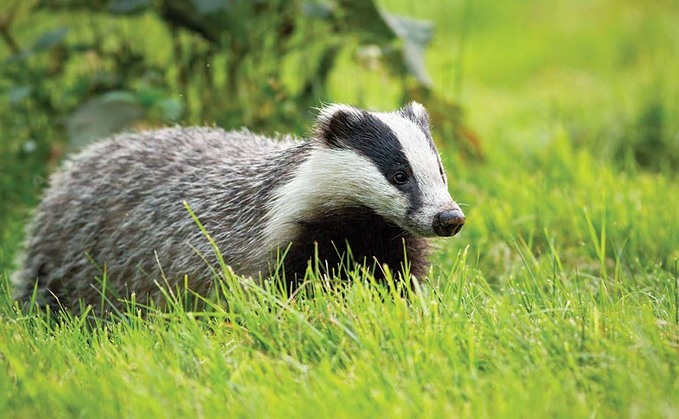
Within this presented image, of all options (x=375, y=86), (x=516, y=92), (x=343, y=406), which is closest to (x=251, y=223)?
(x=343, y=406)

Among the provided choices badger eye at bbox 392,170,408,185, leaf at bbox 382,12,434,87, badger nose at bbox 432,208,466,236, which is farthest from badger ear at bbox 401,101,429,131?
leaf at bbox 382,12,434,87

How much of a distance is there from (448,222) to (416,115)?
2.55ft

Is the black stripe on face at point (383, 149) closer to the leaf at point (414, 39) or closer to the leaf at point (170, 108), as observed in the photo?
the leaf at point (414, 39)

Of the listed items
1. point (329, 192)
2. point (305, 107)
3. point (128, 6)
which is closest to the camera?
point (329, 192)

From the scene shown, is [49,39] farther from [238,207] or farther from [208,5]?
[238,207]

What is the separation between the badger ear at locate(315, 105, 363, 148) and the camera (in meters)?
4.59

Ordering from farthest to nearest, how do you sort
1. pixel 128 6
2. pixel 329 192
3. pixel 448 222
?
pixel 128 6 < pixel 329 192 < pixel 448 222

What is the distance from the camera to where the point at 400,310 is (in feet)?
11.8

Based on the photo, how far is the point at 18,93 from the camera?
262 inches

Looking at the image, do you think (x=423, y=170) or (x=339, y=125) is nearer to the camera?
(x=423, y=170)

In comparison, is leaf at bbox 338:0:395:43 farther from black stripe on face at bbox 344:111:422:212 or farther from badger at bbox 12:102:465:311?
black stripe on face at bbox 344:111:422:212

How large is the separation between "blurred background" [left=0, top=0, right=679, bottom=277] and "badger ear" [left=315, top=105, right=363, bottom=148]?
48.9 inches

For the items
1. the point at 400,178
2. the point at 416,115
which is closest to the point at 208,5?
the point at 416,115

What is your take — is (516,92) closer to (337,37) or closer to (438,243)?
(337,37)
